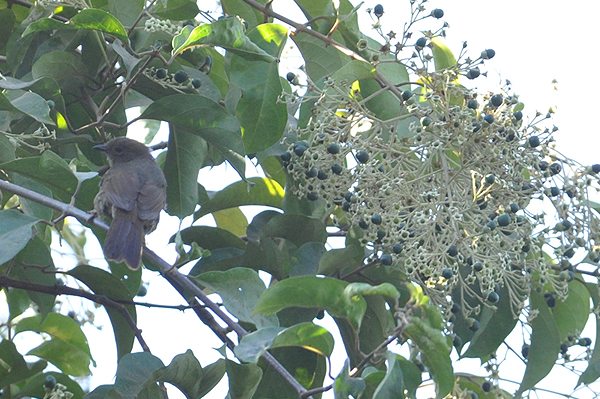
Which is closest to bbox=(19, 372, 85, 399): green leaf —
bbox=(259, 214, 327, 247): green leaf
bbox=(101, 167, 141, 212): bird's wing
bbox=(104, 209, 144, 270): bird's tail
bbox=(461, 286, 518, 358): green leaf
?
bbox=(104, 209, 144, 270): bird's tail

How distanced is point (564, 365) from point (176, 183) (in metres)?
1.94

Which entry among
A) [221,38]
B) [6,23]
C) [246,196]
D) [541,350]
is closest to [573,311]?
[541,350]

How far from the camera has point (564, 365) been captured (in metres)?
3.41

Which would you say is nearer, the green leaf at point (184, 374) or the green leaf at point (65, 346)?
the green leaf at point (184, 374)

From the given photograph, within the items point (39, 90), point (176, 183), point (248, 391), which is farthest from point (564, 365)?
point (39, 90)

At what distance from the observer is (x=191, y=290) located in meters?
2.47

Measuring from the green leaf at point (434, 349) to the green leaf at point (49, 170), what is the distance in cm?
149

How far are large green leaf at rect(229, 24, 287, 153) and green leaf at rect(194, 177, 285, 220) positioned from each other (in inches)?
19.8

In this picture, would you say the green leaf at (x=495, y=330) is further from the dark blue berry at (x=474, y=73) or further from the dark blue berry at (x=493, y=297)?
the dark blue berry at (x=474, y=73)

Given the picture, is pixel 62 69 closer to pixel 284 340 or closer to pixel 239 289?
pixel 239 289

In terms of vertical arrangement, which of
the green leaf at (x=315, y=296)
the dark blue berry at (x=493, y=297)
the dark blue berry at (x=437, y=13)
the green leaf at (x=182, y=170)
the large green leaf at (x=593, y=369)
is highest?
the dark blue berry at (x=437, y=13)

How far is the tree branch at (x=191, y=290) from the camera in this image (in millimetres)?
2211

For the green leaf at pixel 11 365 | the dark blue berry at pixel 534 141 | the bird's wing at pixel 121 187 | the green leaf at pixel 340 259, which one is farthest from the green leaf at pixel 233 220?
the dark blue berry at pixel 534 141

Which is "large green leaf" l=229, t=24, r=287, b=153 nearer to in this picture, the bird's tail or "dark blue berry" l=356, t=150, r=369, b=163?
"dark blue berry" l=356, t=150, r=369, b=163
